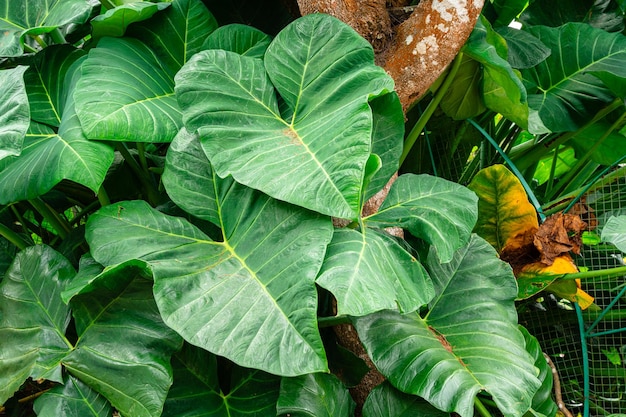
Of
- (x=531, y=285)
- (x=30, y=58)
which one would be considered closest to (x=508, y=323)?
(x=531, y=285)

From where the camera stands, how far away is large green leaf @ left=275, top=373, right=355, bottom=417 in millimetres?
1002

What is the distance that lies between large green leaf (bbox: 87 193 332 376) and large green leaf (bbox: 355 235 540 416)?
0.19 metres

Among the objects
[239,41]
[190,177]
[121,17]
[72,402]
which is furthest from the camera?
[239,41]

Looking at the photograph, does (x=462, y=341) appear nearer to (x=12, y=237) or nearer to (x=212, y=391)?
(x=212, y=391)

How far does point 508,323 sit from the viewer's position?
43.8 inches

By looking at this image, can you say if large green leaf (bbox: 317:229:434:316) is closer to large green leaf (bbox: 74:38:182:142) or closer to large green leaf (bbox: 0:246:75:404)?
large green leaf (bbox: 74:38:182:142)

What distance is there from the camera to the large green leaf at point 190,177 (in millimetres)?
1103

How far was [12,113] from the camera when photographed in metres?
0.94

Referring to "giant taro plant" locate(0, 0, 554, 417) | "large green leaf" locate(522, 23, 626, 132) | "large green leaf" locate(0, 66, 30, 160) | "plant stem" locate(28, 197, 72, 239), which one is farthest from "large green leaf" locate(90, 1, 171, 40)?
"large green leaf" locate(522, 23, 626, 132)

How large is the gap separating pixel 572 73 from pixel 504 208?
0.45 metres

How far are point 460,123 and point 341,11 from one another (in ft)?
1.94

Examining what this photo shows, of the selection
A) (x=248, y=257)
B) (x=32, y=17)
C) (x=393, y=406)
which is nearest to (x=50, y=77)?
(x=32, y=17)

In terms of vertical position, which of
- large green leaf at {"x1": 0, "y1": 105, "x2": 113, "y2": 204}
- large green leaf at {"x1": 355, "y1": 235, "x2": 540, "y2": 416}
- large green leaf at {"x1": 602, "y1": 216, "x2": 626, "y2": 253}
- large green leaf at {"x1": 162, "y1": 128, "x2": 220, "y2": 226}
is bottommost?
large green leaf at {"x1": 355, "y1": 235, "x2": 540, "y2": 416}

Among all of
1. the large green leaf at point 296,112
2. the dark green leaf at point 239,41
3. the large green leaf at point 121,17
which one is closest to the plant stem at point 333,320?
the large green leaf at point 296,112
